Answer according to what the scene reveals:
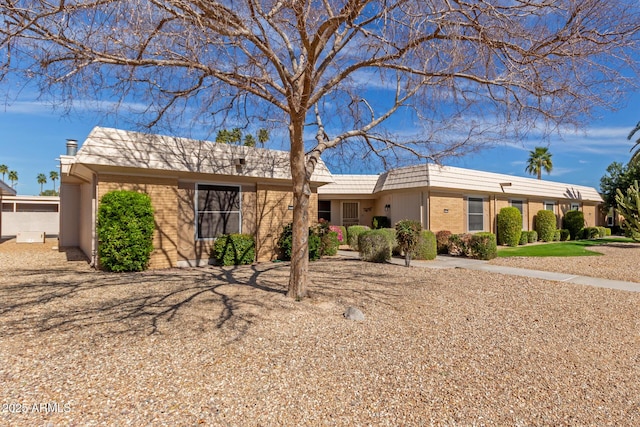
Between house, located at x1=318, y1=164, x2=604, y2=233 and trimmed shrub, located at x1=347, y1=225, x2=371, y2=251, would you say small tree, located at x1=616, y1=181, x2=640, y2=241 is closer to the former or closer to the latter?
house, located at x1=318, y1=164, x2=604, y2=233

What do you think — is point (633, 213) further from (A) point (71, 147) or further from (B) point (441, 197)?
→ (A) point (71, 147)

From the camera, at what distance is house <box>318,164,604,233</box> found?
17375 mm

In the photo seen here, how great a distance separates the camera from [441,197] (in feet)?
58.0

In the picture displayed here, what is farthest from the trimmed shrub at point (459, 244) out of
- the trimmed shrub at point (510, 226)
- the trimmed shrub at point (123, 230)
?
the trimmed shrub at point (123, 230)

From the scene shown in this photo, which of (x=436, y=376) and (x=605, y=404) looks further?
(x=436, y=376)

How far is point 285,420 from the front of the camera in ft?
10.2

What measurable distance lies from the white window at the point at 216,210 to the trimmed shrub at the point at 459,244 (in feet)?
28.5

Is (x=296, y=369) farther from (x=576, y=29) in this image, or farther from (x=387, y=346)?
(x=576, y=29)

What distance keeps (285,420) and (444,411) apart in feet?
4.61

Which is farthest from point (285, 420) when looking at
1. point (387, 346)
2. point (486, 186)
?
point (486, 186)

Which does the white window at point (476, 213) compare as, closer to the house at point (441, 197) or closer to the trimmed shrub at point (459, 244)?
the house at point (441, 197)

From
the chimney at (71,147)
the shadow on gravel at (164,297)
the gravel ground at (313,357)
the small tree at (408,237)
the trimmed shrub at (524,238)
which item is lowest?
the gravel ground at (313,357)

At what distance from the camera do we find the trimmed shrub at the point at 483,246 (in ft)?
44.9

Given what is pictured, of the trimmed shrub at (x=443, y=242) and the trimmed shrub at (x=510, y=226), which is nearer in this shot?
the trimmed shrub at (x=443, y=242)
